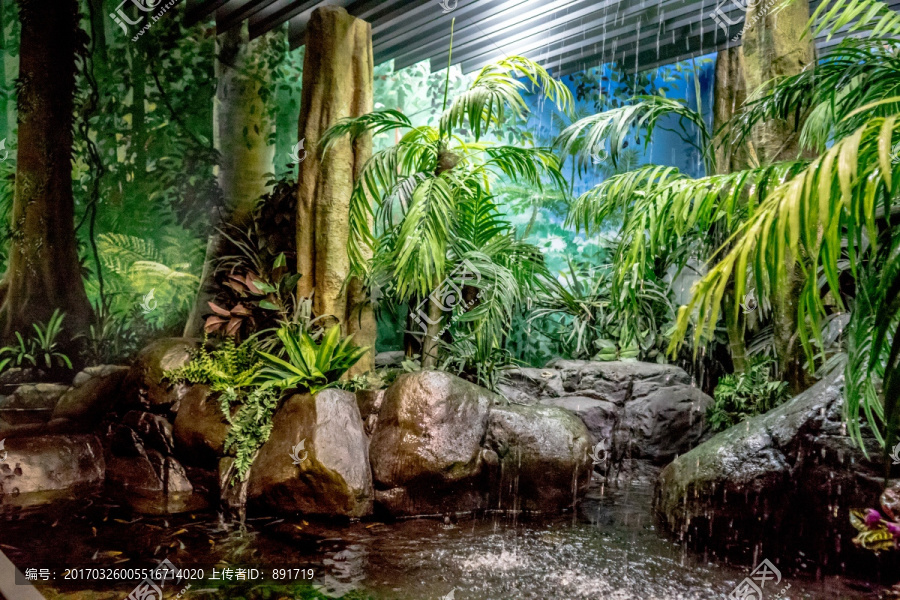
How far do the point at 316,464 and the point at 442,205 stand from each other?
2.18 m

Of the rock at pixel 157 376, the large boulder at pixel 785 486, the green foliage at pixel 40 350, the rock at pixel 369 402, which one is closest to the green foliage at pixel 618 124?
the large boulder at pixel 785 486

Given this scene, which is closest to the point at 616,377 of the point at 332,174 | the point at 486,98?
the point at 486,98

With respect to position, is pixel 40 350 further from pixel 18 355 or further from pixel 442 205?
pixel 442 205

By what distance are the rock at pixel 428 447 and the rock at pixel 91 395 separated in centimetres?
277

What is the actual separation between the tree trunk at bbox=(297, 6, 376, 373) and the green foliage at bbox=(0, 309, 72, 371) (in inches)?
90.7

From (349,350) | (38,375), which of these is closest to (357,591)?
(349,350)

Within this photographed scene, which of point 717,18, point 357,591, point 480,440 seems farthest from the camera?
point 717,18

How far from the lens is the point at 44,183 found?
5598 millimetres

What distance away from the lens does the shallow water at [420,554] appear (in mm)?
3008

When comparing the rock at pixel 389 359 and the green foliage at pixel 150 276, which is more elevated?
the green foliage at pixel 150 276

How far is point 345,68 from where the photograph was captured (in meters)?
5.69

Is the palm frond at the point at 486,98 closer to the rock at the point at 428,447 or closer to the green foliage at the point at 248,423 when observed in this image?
the rock at the point at 428,447

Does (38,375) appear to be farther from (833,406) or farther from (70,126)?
(833,406)

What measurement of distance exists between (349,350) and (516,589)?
8.82ft
